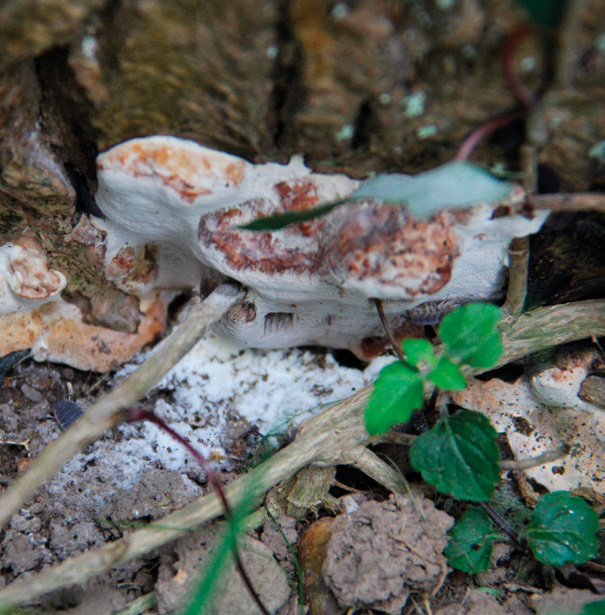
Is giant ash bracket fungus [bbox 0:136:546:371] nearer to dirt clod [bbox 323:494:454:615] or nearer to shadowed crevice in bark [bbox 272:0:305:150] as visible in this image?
shadowed crevice in bark [bbox 272:0:305:150]

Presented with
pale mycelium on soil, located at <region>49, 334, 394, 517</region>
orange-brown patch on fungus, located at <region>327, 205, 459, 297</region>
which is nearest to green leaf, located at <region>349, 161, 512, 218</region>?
orange-brown patch on fungus, located at <region>327, 205, 459, 297</region>

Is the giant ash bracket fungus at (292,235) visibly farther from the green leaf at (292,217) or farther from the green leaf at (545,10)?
the green leaf at (545,10)

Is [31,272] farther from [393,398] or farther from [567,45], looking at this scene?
[567,45]

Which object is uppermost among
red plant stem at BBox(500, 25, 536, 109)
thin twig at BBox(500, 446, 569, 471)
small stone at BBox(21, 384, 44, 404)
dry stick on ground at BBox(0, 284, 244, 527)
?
red plant stem at BBox(500, 25, 536, 109)

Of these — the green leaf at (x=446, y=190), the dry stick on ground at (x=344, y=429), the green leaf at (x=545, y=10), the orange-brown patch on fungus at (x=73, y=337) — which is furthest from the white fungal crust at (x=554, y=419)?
the orange-brown patch on fungus at (x=73, y=337)

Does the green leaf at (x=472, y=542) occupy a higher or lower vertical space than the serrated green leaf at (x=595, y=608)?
lower

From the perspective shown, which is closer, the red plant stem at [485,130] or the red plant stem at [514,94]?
the red plant stem at [514,94]
